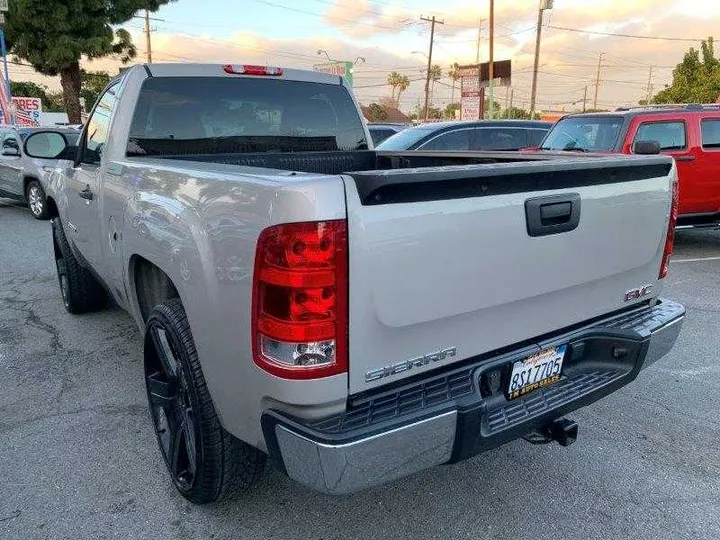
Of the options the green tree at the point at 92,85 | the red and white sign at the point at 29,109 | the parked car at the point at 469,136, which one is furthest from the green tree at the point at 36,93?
the parked car at the point at 469,136

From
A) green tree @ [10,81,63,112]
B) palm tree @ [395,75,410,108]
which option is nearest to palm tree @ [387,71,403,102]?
palm tree @ [395,75,410,108]

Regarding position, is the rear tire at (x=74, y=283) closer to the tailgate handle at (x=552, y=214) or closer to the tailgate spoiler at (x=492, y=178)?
the tailgate spoiler at (x=492, y=178)

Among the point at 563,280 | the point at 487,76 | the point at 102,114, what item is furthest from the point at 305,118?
the point at 487,76

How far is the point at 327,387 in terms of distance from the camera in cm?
185

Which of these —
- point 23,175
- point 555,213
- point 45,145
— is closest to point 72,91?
point 23,175

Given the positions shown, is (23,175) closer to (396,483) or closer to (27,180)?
(27,180)

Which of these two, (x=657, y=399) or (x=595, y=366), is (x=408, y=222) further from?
(x=657, y=399)

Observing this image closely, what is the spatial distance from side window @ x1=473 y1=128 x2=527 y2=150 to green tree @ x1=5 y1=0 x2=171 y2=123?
21678mm

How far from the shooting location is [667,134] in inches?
311

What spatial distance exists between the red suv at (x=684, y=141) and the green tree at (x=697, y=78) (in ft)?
78.1

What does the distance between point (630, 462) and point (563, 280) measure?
1208 mm

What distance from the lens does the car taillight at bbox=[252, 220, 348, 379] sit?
1753 millimetres

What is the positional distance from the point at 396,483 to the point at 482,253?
133 cm

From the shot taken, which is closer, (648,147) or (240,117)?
(240,117)
